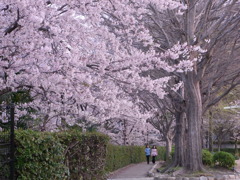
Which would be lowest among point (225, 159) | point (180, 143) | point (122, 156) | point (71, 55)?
point (122, 156)

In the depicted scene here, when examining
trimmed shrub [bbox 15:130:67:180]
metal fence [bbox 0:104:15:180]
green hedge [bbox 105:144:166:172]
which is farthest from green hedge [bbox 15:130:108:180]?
green hedge [bbox 105:144:166:172]

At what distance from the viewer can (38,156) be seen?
7129mm

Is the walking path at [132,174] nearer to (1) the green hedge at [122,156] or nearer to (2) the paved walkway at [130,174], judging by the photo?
(2) the paved walkway at [130,174]

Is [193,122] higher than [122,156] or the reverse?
higher

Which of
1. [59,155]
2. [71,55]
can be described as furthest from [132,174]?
[59,155]

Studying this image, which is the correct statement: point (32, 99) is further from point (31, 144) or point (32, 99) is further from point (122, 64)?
point (31, 144)

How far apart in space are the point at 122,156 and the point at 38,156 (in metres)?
19.9

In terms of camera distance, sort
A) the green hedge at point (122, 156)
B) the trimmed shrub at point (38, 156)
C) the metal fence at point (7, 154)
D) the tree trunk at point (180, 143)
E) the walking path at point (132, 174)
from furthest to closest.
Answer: the tree trunk at point (180, 143), the green hedge at point (122, 156), the walking path at point (132, 174), the trimmed shrub at point (38, 156), the metal fence at point (7, 154)

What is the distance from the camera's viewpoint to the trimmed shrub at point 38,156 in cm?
660

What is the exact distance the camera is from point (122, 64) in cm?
1071

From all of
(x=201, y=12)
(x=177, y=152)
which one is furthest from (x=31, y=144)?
(x=177, y=152)

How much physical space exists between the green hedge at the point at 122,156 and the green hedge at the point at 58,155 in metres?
5.86

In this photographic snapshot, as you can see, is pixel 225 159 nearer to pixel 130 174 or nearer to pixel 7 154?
pixel 130 174

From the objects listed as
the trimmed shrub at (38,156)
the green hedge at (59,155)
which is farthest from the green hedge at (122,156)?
the trimmed shrub at (38,156)
